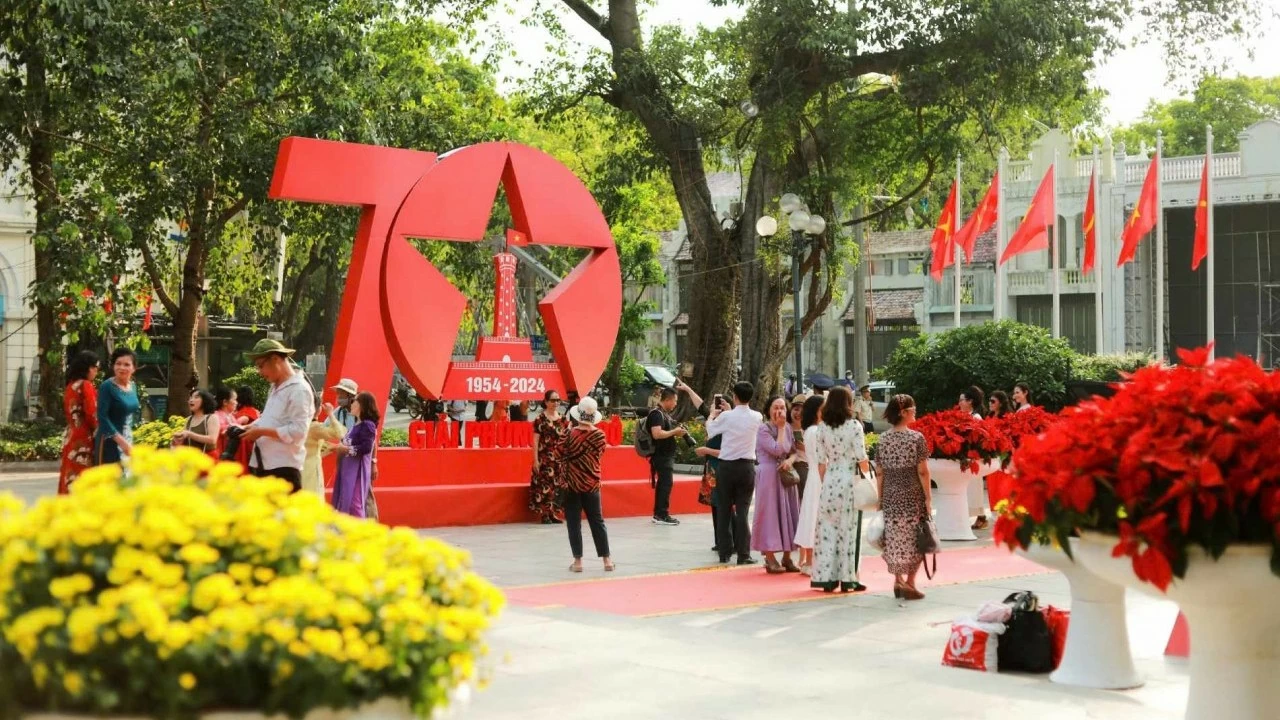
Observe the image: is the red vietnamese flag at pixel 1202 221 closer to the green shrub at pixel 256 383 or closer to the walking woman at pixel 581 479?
the green shrub at pixel 256 383

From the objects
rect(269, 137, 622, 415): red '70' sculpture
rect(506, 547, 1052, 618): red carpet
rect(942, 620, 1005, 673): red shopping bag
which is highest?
rect(269, 137, 622, 415): red '70' sculpture

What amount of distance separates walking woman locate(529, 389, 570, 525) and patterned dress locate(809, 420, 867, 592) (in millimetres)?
4172

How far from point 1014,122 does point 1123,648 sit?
21.1 m

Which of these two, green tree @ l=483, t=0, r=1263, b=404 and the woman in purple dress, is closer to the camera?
the woman in purple dress

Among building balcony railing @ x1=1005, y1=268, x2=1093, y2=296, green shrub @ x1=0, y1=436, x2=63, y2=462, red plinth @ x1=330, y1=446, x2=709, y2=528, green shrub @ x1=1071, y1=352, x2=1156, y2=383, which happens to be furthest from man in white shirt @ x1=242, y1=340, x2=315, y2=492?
building balcony railing @ x1=1005, y1=268, x2=1093, y2=296

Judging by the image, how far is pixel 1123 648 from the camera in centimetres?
782

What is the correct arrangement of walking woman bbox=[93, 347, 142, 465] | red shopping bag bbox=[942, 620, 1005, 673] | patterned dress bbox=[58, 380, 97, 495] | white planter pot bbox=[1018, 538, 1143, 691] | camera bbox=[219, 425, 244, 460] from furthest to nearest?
patterned dress bbox=[58, 380, 97, 495] < walking woman bbox=[93, 347, 142, 465] < camera bbox=[219, 425, 244, 460] < red shopping bag bbox=[942, 620, 1005, 673] < white planter pot bbox=[1018, 538, 1143, 691]

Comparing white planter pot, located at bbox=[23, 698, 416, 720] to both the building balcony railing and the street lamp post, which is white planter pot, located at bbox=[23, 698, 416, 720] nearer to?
the street lamp post

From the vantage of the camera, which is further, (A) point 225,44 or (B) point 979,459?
(A) point 225,44

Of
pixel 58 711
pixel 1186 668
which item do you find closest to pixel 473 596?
pixel 58 711

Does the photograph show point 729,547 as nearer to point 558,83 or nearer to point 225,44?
point 225,44

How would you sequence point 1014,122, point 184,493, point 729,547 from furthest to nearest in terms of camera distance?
1. point 1014,122
2. point 729,547
3. point 184,493

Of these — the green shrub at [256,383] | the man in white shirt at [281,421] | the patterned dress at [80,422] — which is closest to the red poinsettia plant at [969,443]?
the man in white shirt at [281,421]

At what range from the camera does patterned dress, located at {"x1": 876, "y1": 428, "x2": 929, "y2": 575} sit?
1099 centimetres
